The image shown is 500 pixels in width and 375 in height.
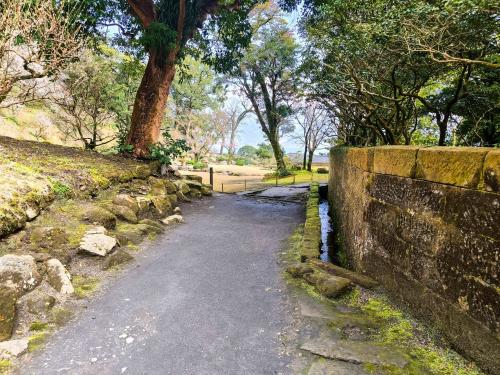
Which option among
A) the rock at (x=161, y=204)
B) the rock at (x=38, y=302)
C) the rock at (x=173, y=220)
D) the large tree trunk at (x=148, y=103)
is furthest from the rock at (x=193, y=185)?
the rock at (x=38, y=302)

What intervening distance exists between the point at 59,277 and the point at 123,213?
2.48 meters

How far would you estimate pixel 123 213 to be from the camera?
6.08 m

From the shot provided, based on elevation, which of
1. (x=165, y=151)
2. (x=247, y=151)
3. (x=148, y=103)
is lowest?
(x=165, y=151)

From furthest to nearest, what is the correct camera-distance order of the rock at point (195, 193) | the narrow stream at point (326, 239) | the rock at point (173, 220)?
the rock at point (195, 193) → the rock at point (173, 220) → the narrow stream at point (326, 239)

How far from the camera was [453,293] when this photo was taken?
8.23ft

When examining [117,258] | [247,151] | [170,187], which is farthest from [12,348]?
[247,151]

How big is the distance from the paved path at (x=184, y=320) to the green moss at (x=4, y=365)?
0.12 meters

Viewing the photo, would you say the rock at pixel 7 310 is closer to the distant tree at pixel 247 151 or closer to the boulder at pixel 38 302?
the boulder at pixel 38 302

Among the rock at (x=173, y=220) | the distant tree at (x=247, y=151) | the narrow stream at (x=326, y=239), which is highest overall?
the distant tree at (x=247, y=151)

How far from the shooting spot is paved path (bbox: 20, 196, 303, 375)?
2578 mm

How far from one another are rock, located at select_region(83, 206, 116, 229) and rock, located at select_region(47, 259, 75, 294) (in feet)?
4.72

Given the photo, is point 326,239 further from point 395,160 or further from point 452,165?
point 452,165

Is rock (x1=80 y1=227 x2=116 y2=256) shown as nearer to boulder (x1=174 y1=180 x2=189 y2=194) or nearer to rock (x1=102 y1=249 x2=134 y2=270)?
rock (x1=102 y1=249 x2=134 y2=270)

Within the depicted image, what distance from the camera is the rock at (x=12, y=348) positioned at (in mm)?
2573
